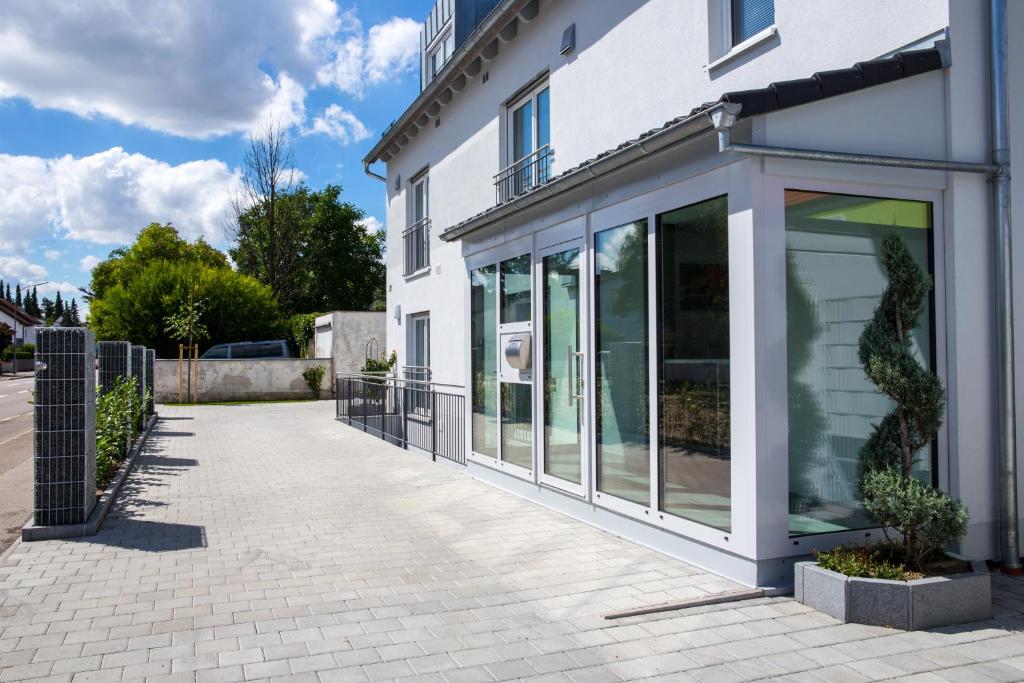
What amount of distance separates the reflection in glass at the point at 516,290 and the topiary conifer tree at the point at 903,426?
3.81m

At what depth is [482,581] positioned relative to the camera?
520 cm

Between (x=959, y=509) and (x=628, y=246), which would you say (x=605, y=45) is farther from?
(x=959, y=509)

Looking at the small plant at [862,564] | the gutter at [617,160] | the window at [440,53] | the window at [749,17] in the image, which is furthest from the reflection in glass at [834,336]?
the window at [440,53]

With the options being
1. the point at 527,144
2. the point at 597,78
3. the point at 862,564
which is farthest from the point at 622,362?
the point at 527,144

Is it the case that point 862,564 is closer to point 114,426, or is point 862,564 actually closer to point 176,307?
point 114,426

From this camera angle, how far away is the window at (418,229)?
15992 mm

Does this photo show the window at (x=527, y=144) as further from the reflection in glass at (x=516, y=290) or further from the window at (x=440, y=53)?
the window at (x=440, y=53)

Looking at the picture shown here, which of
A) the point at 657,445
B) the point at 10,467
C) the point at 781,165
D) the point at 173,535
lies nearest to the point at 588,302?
the point at 657,445

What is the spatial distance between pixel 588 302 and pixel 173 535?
4106mm

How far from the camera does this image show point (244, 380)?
80.9 ft

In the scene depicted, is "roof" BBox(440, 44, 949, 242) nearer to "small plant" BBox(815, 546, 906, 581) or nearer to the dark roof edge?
"small plant" BBox(815, 546, 906, 581)

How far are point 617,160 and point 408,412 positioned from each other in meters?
7.55

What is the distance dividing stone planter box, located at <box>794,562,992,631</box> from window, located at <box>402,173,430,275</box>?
12448mm

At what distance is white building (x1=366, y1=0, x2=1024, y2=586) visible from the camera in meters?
4.82
